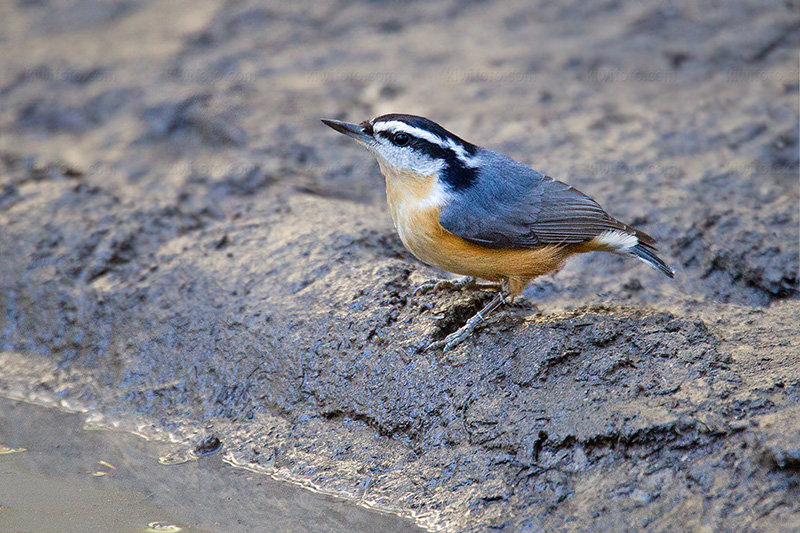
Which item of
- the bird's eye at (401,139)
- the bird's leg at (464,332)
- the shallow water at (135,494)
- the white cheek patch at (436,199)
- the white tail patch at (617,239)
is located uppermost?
the bird's eye at (401,139)

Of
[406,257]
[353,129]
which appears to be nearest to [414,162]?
[353,129]

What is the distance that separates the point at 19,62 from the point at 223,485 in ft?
20.1

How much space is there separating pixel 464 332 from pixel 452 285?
1.75 feet

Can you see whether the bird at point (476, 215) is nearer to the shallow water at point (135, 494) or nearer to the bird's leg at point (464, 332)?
the bird's leg at point (464, 332)

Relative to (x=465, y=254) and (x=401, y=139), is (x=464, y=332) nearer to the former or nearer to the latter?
(x=465, y=254)

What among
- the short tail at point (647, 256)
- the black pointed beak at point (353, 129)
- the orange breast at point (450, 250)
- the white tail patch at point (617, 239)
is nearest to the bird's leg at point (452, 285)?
the orange breast at point (450, 250)

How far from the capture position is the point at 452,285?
198 inches

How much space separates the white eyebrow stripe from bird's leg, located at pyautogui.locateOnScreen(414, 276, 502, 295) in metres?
0.76

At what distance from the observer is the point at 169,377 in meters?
5.03

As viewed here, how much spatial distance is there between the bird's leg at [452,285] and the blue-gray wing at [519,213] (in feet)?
1.63

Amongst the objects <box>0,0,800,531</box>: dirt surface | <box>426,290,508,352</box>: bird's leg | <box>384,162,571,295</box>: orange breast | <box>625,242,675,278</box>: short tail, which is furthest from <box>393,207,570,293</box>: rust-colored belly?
<box>625,242,675,278</box>: short tail

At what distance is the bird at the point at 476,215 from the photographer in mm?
4594

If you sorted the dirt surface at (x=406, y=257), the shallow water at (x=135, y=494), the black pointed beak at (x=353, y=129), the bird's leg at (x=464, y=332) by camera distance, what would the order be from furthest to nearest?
the black pointed beak at (x=353, y=129) < the bird's leg at (x=464, y=332) < the shallow water at (x=135, y=494) < the dirt surface at (x=406, y=257)

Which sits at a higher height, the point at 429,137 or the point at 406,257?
the point at 429,137
